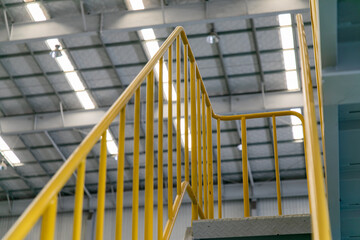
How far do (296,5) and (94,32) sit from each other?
613 centimetres

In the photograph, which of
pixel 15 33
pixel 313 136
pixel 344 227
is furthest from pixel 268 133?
pixel 313 136

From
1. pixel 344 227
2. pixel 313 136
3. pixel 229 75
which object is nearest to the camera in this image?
pixel 313 136

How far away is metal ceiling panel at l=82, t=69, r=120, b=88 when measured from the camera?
20.0 m

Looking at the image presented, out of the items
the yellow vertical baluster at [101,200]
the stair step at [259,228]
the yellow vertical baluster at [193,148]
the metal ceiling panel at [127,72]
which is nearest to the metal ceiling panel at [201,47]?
the metal ceiling panel at [127,72]

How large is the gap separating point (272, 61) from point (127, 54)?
5.04 metres

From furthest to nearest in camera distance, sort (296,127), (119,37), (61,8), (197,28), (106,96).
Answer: (296,127) → (106,96) → (119,37) → (197,28) → (61,8)

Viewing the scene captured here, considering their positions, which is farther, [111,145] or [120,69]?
[111,145]

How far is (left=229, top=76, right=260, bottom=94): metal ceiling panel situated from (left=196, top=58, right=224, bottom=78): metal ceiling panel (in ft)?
2.40

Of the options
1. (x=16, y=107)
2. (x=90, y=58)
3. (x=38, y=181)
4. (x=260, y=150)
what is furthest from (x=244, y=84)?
(x=38, y=181)

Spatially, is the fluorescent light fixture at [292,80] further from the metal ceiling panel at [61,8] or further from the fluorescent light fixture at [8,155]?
the fluorescent light fixture at [8,155]

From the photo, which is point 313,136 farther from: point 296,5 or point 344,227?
point 296,5

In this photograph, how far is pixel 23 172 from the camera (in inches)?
1009

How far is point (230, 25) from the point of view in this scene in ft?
59.0

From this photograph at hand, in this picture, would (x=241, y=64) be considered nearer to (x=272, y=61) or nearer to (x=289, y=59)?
(x=272, y=61)
